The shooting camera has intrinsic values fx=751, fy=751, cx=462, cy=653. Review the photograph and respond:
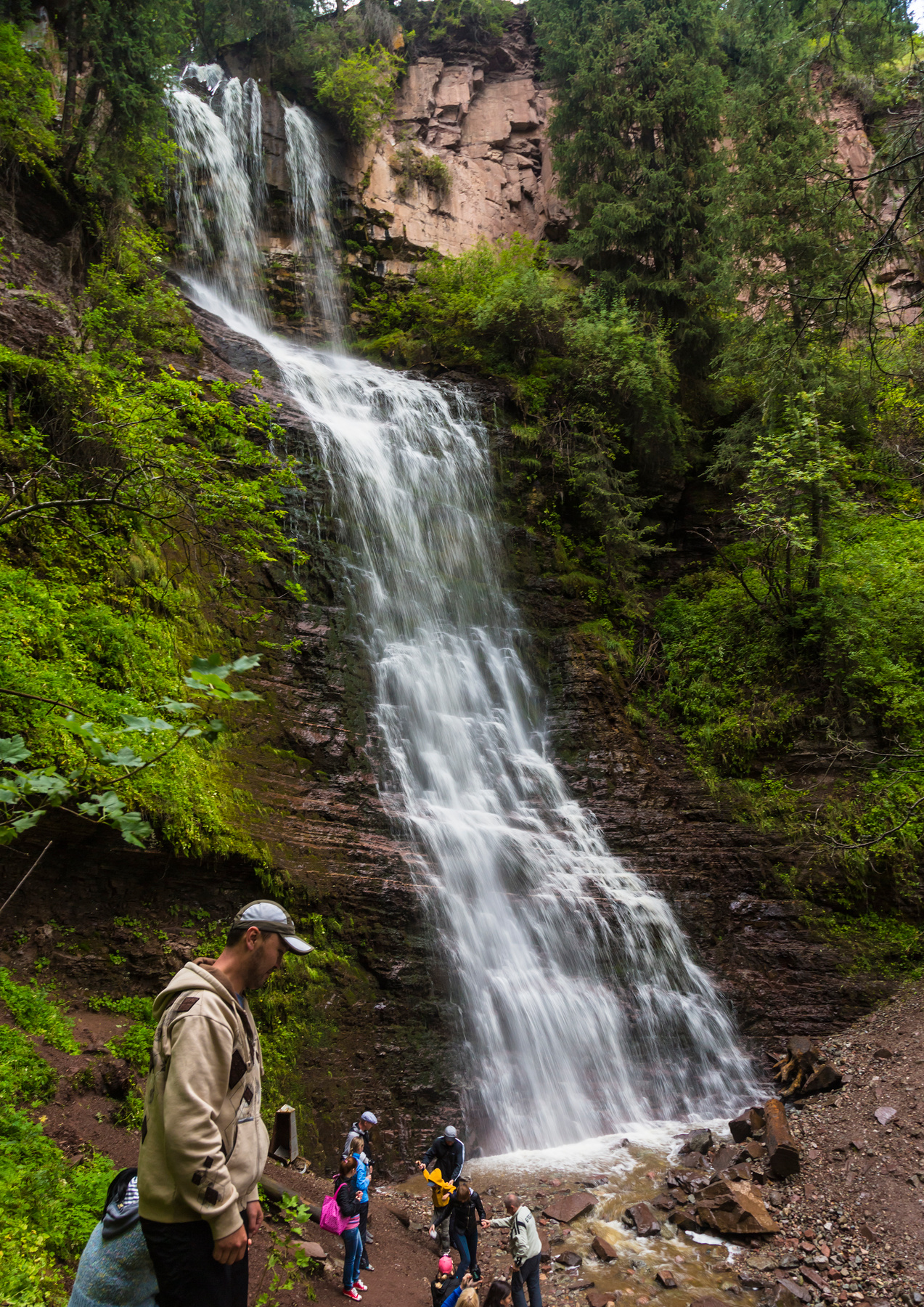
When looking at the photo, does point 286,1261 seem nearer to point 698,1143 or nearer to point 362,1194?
point 362,1194

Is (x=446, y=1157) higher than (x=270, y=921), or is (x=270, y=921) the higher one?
(x=270, y=921)

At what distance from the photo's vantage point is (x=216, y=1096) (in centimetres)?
218

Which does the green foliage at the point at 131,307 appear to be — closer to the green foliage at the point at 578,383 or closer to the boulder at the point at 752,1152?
the green foliage at the point at 578,383

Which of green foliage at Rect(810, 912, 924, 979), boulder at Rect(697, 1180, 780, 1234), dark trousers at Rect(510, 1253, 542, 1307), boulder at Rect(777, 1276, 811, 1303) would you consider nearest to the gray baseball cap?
dark trousers at Rect(510, 1253, 542, 1307)

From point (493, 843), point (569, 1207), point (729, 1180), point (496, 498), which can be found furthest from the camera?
point (496, 498)

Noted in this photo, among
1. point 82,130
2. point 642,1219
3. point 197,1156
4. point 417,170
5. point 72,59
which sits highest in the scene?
point 417,170

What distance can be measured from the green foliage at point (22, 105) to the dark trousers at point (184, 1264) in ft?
46.1

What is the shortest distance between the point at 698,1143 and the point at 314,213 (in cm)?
2283

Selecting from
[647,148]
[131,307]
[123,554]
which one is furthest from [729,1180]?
[647,148]

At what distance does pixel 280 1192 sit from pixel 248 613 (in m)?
6.94

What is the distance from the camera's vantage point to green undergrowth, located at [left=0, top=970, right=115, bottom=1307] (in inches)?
123

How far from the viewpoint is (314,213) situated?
68.9 ft

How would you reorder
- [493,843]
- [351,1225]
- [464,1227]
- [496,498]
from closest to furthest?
[351,1225]
[464,1227]
[493,843]
[496,498]

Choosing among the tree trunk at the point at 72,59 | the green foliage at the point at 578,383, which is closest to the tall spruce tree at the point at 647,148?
the green foliage at the point at 578,383
